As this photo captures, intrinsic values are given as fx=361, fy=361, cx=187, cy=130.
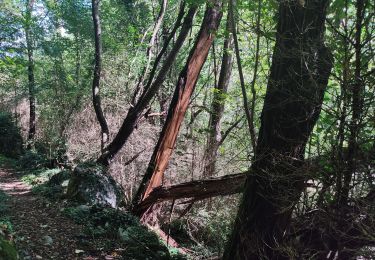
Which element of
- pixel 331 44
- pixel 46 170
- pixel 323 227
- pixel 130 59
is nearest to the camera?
pixel 331 44

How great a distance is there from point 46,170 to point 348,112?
1271 centimetres

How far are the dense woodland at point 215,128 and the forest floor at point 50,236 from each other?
20 centimetres

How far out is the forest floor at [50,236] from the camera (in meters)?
4.97

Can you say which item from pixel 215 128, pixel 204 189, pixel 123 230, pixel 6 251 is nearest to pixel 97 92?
pixel 215 128

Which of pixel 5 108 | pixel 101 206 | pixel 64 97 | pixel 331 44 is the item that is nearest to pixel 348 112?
pixel 331 44

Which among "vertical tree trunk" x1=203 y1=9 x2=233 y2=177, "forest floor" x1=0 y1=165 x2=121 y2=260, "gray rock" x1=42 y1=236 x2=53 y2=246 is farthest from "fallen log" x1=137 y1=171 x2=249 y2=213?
"gray rock" x1=42 y1=236 x2=53 y2=246

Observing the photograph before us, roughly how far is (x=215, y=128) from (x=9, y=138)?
45.1 ft

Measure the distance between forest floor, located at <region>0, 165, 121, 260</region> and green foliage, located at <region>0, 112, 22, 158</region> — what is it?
38.2 feet

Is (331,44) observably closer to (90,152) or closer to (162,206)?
(162,206)

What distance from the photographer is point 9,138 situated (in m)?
18.8

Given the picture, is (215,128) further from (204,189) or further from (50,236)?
(50,236)

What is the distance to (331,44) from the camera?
3047 mm

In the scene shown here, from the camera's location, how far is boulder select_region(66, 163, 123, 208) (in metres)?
7.81

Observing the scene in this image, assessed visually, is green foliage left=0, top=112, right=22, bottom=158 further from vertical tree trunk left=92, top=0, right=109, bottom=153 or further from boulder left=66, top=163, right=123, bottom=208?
boulder left=66, top=163, right=123, bottom=208
